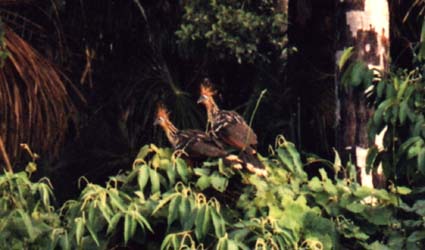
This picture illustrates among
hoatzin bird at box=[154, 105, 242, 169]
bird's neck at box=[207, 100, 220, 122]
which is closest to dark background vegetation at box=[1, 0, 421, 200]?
bird's neck at box=[207, 100, 220, 122]

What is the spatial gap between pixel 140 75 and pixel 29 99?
1.44 m

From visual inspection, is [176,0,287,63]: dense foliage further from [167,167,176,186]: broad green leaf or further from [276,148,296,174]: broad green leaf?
[167,167,176,186]: broad green leaf

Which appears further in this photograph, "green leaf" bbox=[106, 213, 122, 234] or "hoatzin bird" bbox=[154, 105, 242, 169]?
"hoatzin bird" bbox=[154, 105, 242, 169]

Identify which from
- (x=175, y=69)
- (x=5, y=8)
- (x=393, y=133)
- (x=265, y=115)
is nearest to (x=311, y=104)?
(x=265, y=115)

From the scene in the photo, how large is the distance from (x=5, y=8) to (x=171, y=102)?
1.42 m

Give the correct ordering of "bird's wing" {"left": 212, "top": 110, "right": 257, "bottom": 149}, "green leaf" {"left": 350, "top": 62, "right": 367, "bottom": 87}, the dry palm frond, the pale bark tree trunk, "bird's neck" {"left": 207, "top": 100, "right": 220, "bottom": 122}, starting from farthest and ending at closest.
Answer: the dry palm frond < the pale bark tree trunk < "bird's neck" {"left": 207, "top": 100, "right": 220, "bottom": 122} < "bird's wing" {"left": 212, "top": 110, "right": 257, "bottom": 149} < "green leaf" {"left": 350, "top": 62, "right": 367, "bottom": 87}

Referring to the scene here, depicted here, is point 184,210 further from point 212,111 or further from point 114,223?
point 212,111

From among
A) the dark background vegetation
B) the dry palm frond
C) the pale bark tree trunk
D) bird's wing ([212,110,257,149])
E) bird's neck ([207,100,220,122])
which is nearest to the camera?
bird's wing ([212,110,257,149])

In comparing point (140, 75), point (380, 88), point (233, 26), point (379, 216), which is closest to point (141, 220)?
point (379, 216)

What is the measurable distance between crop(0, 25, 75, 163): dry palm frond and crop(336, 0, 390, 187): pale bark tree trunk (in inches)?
106

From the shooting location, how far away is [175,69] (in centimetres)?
1273

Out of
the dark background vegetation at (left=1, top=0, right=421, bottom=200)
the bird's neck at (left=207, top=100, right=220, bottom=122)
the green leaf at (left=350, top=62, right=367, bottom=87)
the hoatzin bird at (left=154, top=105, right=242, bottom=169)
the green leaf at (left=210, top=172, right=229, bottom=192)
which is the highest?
the green leaf at (left=350, top=62, right=367, bottom=87)

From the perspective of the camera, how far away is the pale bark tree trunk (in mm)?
9203

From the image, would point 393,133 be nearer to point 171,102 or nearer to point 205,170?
point 205,170
